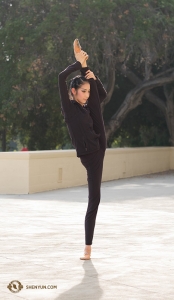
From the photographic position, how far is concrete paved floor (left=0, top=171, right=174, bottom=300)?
5.70m

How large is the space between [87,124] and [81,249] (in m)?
1.54

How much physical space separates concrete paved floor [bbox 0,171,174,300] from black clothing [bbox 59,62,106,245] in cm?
58

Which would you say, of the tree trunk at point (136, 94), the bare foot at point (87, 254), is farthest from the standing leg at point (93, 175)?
the tree trunk at point (136, 94)

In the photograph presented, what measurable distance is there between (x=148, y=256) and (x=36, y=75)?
18266 millimetres

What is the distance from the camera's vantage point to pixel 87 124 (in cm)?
686

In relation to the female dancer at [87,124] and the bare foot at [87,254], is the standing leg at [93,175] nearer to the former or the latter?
the female dancer at [87,124]

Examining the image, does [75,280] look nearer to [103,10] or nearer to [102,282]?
[102,282]

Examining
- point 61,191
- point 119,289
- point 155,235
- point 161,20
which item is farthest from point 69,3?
point 119,289

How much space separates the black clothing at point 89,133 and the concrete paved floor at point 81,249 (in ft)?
1.91

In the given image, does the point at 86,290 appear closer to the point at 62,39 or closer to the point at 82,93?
the point at 82,93

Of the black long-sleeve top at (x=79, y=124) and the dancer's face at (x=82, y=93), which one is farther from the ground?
the dancer's face at (x=82, y=93)

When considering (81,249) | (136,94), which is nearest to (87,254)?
(81,249)

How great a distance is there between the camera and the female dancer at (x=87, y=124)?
6859mm

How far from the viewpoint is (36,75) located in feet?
82.3
